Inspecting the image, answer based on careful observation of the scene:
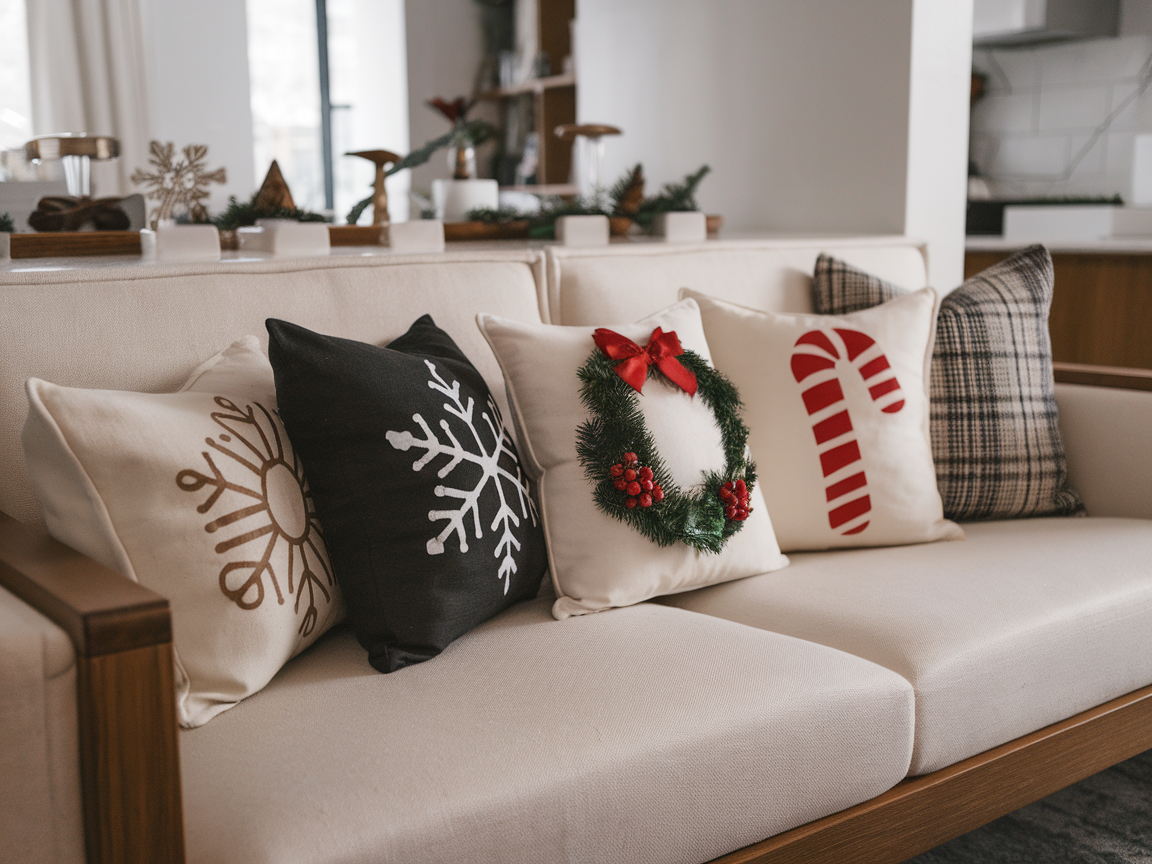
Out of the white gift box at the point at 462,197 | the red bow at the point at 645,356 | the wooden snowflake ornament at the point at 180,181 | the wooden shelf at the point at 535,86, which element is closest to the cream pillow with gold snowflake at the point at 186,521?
the red bow at the point at 645,356

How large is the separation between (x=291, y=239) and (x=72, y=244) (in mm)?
371

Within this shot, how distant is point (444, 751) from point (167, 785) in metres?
0.25

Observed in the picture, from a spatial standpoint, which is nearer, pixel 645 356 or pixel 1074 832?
pixel 645 356

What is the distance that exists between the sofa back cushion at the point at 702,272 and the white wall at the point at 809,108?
0.25 m

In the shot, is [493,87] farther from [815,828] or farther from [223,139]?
[815,828]

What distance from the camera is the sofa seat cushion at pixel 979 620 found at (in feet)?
4.24

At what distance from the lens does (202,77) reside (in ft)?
14.4

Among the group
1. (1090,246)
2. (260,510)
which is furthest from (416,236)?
(1090,246)

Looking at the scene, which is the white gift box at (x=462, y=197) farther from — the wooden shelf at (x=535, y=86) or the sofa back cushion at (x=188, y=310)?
the wooden shelf at (x=535, y=86)

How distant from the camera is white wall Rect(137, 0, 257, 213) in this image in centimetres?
431

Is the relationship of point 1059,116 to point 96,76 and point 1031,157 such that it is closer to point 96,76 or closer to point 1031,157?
point 1031,157

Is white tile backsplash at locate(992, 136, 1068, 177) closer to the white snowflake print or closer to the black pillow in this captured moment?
the white snowflake print

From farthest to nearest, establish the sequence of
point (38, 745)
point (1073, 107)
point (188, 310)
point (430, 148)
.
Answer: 1. point (1073, 107)
2. point (430, 148)
3. point (188, 310)
4. point (38, 745)

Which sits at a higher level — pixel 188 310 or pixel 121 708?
pixel 188 310
